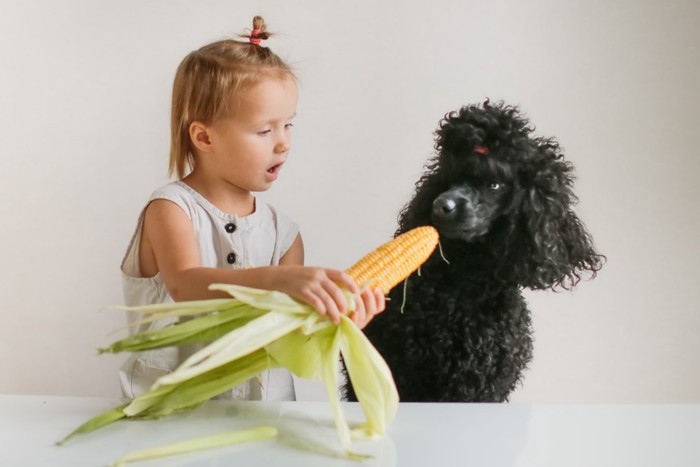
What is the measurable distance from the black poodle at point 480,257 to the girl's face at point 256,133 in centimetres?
25

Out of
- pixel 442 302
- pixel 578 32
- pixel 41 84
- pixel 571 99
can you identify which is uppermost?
pixel 578 32

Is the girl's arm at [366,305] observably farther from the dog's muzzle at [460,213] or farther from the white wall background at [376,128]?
the white wall background at [376,128]

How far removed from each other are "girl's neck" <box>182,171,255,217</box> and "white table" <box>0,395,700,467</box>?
0.43 metres

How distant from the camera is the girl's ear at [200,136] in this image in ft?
4.29

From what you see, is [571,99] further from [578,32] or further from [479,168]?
[479,168]

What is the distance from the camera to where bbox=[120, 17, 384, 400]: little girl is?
1267mm

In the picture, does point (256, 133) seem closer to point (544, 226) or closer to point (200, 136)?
point (200, 136)

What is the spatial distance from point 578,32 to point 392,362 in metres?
0.93

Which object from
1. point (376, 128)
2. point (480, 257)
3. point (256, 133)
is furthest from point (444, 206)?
point (376, 128)

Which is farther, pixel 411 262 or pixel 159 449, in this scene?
pixel 411 262

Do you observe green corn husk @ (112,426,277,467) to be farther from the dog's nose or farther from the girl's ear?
the girl's ear

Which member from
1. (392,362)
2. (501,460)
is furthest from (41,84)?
(501,460)

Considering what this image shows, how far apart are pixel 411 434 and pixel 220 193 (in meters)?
0.60

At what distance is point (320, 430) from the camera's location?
36.8 inches
